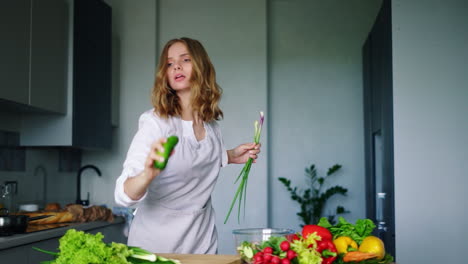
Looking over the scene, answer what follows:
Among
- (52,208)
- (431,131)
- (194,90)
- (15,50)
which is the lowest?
(52,208)

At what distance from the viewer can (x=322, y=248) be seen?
56.8 inches

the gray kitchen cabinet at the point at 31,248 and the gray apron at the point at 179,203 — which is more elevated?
the gray apron at the point at 179,203

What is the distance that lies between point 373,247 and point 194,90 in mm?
882

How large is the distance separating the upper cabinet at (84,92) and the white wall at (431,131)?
7.09ft

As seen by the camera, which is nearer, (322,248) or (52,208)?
(322,248)

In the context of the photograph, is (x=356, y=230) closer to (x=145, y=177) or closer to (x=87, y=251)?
(x=145, y=177)

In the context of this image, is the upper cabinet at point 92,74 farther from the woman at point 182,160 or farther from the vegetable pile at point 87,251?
the vegetable pile at point 87,251

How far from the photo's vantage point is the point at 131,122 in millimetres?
4559

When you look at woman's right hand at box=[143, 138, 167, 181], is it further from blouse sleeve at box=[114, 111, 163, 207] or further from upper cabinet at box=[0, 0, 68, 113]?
upper cabinet at box=[0, 0, 68, 113]

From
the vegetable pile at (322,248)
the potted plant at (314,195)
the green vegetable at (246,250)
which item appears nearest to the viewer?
the vegetable pile at (322,248)

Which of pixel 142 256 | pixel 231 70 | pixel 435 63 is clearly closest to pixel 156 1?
pixel 231 70

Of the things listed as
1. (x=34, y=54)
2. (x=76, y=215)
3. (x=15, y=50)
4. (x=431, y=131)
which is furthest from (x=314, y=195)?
(x=15, y=50)

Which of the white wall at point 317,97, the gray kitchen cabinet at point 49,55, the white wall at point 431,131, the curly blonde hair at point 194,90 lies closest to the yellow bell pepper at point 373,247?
the curly blonde hair at point 194,90

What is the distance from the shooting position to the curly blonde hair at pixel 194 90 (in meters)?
1.93
